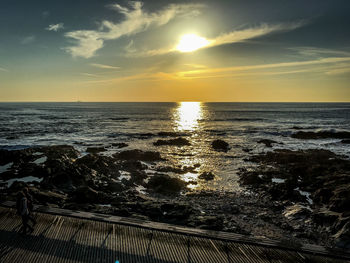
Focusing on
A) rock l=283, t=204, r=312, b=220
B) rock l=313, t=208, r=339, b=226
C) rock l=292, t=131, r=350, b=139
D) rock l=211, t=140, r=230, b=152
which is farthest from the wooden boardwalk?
rock l=292, t=131, r=350, b=139

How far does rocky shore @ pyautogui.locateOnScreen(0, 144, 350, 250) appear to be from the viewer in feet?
45.9

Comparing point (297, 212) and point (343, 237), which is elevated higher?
point (343, 237)

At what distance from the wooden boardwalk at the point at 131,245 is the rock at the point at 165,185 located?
352 inches

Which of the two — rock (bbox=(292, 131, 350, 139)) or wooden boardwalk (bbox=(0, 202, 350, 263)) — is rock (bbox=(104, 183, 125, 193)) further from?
rock (bbox=(292, 131, 350, 139))

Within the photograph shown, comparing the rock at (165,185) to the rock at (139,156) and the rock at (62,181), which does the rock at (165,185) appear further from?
the rock at (139,156)

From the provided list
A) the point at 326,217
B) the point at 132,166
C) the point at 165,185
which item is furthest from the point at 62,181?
the point at 326,217

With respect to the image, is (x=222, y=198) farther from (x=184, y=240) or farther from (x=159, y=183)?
(x=184, y=240)

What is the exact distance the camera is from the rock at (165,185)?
67.4 ft

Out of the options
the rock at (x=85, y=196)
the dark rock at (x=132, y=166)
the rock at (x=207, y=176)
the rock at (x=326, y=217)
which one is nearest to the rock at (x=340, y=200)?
the rock at (x=326, y=217)

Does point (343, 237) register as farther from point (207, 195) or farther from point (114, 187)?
point (114, 187)

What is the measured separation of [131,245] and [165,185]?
11.3 meters

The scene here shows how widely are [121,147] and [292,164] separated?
88.0 feet

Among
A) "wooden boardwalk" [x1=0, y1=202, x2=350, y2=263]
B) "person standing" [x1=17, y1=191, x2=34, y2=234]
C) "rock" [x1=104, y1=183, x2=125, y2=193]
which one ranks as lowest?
"rock" [x1=104, y1=183, x2=125, y2=193]

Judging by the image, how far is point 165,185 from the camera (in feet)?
69.3
